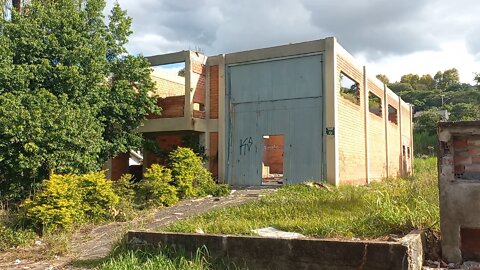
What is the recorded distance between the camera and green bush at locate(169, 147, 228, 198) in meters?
12.6

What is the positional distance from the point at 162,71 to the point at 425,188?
1299cm

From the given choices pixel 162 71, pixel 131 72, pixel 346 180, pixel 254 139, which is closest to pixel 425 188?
pixel 346 180

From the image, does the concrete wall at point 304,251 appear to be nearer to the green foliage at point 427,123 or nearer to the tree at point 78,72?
the tree at point 78,72

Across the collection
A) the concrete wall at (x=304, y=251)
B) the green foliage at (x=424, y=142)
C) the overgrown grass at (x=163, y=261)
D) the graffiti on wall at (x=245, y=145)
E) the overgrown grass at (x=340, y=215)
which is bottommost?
the overgrown grass at (x=163, y=261)

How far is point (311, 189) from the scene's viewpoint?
11984 millimetres

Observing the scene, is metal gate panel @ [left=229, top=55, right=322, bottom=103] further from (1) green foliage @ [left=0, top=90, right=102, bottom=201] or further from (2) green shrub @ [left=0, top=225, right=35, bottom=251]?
(2) green shrub @ [left=0, top=225, right=35, bottom=251]

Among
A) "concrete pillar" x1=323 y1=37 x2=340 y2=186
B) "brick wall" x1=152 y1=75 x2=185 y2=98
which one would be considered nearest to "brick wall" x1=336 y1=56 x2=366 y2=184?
"concrete pillar" x1=323 y1=37 x2=340 y2=186

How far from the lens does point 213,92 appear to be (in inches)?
624

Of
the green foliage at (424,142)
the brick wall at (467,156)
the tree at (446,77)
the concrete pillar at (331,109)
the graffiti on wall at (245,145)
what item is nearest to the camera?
the brick wall at (467,156)

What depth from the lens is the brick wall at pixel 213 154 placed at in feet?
51.1

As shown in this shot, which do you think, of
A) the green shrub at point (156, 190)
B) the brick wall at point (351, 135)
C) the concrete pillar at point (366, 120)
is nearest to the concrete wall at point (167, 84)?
the green shrub at point (156, 190)

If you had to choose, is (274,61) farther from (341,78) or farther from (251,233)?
(251,233)

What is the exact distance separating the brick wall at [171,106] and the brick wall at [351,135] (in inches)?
218

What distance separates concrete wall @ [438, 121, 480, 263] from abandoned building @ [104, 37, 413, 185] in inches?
309
